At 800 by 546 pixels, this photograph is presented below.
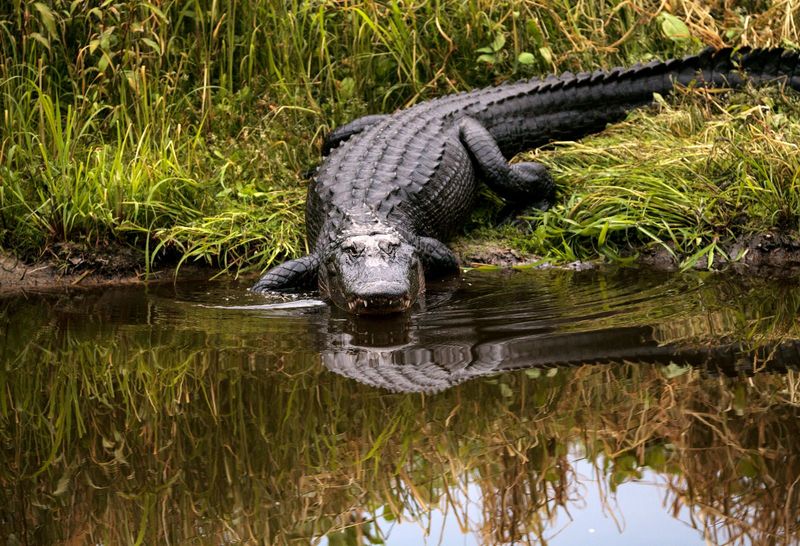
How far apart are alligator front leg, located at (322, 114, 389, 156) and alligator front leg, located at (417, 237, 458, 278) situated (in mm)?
1505

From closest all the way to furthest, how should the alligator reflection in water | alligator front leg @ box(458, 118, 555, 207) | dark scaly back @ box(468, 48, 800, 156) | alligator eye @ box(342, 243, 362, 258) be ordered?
1. the alligator reflection in water
2. alligator eye @ box(342, 243, 362, 258)
3. alligator front leg @ box(458, 118, 555, 207)
4. dark scaly back @ box(468, 48, 800, 156)

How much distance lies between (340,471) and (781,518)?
1083 mm

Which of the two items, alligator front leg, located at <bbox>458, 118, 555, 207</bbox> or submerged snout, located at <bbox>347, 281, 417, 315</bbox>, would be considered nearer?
submerged snout, located at <bbox>347, 281, 417, 315</bbox>

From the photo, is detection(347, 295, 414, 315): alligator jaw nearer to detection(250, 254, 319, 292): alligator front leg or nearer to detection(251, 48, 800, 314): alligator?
detection(251, 48, 800, 314): alligator

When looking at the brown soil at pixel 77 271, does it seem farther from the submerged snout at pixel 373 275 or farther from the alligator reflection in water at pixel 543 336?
the alligator reflection in water at pixel 543 336

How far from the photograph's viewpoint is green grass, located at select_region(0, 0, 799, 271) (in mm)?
5750

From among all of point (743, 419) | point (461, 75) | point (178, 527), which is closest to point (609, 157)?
point (461, 75)

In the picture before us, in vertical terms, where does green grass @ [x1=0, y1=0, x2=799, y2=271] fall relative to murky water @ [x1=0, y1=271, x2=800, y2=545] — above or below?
above

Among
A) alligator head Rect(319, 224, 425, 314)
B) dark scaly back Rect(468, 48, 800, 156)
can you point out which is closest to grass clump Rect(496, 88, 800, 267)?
dark scaly back Rect(468, 48, 800, 156)

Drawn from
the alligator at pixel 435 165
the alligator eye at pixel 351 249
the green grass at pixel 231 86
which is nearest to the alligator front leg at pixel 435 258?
the alligator at pixel 435 165

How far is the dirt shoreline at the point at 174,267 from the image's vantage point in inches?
208

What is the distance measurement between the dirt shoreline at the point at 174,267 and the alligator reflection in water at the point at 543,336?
0.51m

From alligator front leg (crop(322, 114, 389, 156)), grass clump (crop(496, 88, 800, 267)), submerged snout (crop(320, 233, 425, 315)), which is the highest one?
alligator front leg (crop(322, 114, 389, 156))

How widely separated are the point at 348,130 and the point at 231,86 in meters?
0.82
